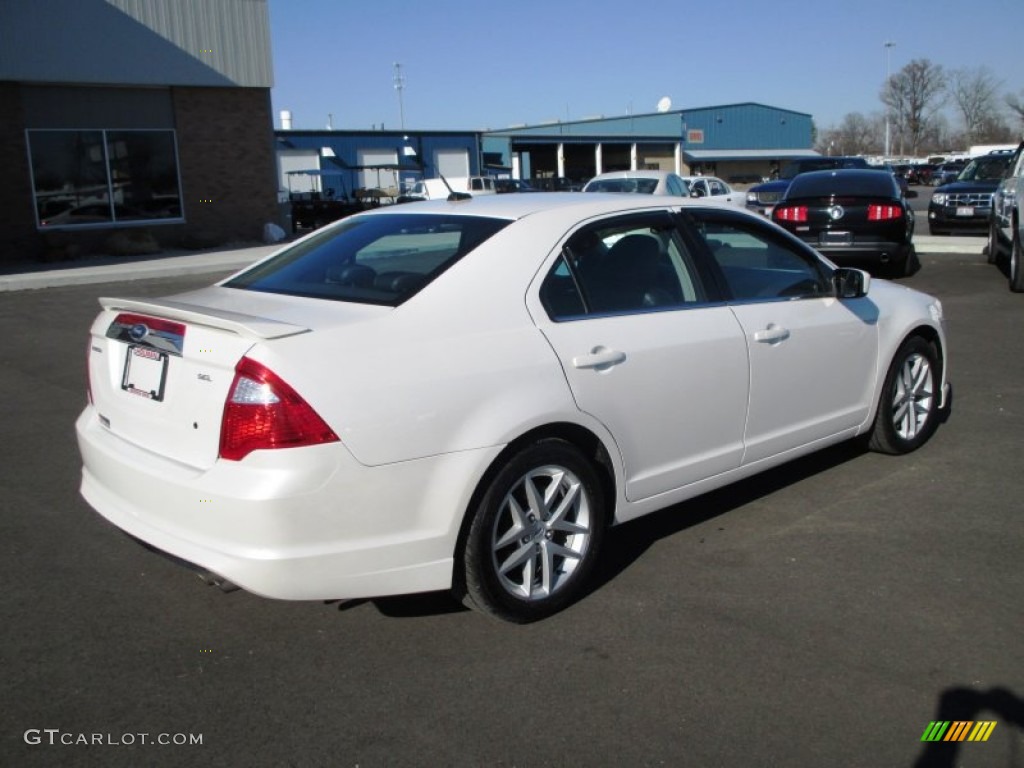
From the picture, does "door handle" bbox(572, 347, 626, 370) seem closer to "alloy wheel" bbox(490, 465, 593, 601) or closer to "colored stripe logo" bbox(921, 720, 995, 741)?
"alloy wheel" bbox(490, 465, 593, 601)

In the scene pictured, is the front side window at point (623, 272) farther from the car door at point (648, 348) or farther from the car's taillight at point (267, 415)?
the car's taillight at point (267, 415)

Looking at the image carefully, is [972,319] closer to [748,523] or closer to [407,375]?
[748,523]

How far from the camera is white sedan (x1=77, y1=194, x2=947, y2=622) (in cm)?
312

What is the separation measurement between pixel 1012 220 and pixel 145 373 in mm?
11538

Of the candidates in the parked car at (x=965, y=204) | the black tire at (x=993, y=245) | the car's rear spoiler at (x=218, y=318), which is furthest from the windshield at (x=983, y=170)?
the car's rear spoiler at (x=218, y=318)

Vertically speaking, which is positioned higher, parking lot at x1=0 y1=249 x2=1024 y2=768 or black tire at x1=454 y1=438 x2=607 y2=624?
black tire at x1=454 y1=438 x2=607 y2=624

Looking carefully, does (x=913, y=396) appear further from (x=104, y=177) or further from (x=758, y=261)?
(x=104, y=177)

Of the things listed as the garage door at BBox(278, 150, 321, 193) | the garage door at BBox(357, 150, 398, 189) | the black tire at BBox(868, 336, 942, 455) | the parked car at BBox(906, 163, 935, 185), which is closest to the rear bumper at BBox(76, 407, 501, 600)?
the black tire at BBox(868, 336, 942, 455)

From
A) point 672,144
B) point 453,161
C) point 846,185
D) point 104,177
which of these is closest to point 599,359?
point 846,185

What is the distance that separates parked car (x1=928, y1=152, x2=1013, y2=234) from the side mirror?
1595cm

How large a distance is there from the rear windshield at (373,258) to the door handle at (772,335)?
136 centimetres

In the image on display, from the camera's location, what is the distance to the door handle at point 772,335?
4.45m

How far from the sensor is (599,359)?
377cm

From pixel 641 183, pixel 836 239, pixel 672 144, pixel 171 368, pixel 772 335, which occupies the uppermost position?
pixel 672 144
